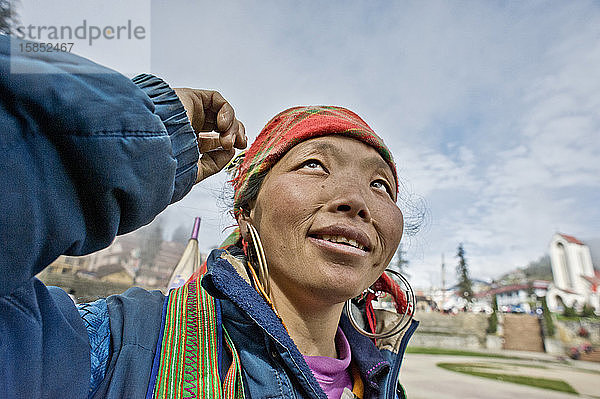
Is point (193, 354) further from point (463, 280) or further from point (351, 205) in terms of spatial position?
point (463, 280)

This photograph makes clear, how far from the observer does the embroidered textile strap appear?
36.6 inches

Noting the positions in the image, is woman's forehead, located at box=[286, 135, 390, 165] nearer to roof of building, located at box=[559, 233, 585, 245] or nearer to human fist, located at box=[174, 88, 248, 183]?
human fist, located at box=[174, 88, 248, 183]

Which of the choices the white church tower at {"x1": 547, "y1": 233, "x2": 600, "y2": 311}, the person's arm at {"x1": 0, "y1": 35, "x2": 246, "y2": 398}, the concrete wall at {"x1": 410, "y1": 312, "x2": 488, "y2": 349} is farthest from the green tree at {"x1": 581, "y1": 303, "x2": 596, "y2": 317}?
the person's arm at {"x1": 0, "y1": 35, "x2": 246, "y2": 398}

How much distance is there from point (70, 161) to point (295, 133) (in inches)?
40.0

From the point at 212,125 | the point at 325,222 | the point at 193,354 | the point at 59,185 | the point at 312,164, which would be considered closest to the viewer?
the point at 59,185

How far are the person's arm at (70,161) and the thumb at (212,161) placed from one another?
0.51 meters

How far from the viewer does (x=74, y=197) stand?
22.7 inches

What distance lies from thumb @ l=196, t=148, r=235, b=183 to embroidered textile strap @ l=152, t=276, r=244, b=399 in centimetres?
43

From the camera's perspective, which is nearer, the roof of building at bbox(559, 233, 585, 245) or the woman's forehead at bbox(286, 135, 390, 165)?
the woman's forehead at bbox(286, 135, 390, 165)

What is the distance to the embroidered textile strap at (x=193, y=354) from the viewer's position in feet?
3.05

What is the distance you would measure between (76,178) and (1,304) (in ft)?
0.79

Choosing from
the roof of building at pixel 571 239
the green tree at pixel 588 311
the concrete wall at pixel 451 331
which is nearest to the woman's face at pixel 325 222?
the concrete wall at pixel 451 331

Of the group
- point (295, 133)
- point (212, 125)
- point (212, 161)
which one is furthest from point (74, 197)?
point (295, 133)

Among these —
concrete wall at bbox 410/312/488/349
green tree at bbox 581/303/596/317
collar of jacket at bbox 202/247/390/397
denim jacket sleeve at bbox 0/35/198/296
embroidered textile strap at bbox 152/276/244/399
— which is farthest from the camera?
green tree at bbox 581/303/596/317
